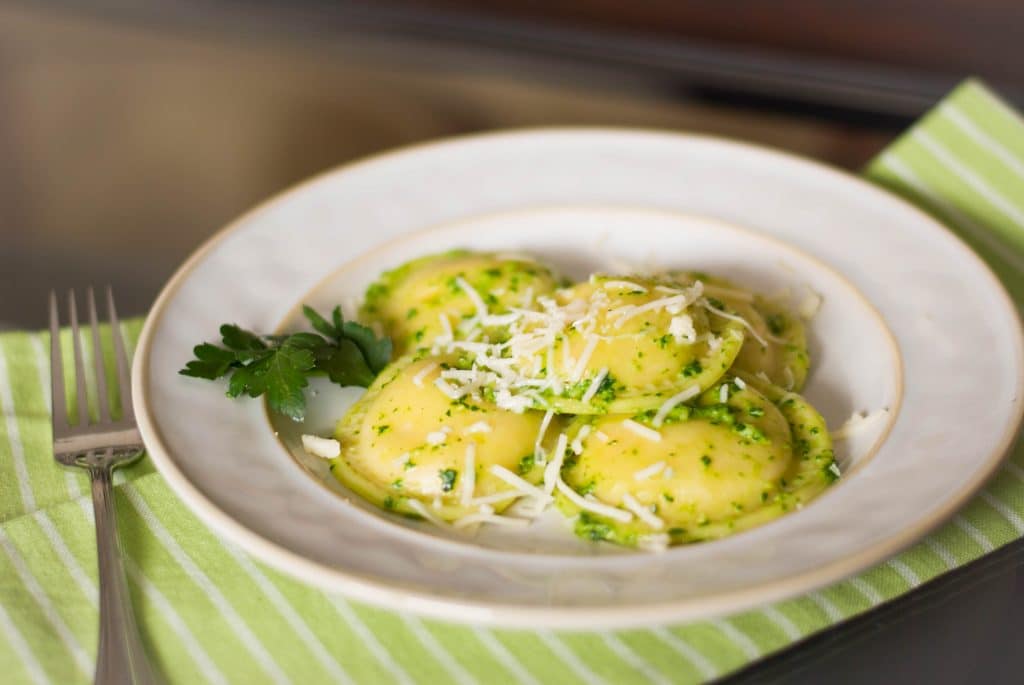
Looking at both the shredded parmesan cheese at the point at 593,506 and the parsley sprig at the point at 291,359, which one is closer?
the shredded parmesan cheese at the point at 593,506

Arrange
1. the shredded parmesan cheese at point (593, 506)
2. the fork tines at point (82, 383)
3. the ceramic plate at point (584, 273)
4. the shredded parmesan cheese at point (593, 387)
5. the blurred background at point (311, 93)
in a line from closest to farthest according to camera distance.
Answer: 1. the ceramic plate at point (584, 273)
2. the shredded parmesan cheese at point (593, 506)
3. the shredded parmesan cheese at point (593, 387)
4. the fork tines at point (82, 383)
5. the blurred background at point (311, 93)

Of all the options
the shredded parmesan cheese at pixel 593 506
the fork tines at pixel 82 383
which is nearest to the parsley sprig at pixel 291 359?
the fork tines at pixel 82 383

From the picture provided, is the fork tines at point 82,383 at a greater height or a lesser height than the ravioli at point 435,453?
greater

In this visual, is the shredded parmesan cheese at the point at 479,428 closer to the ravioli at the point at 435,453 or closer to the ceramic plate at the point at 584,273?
the ravioli at the point at 435,453

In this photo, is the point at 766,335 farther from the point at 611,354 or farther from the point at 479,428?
the point at 479,428

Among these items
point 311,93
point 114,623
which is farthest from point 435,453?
point 311,93

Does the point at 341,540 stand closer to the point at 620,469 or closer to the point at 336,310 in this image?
the point at 620,469

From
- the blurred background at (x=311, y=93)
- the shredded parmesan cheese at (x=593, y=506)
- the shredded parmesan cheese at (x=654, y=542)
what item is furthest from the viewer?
the blurred background at (x=311, y=93)

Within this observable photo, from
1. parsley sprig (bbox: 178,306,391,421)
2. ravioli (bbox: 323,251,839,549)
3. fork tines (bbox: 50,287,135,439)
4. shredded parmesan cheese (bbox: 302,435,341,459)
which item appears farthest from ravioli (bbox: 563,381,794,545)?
fork tines (bbox: 50,287,135,439)

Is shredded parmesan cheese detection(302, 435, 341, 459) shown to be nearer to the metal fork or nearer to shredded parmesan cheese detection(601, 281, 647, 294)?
the metal fork
